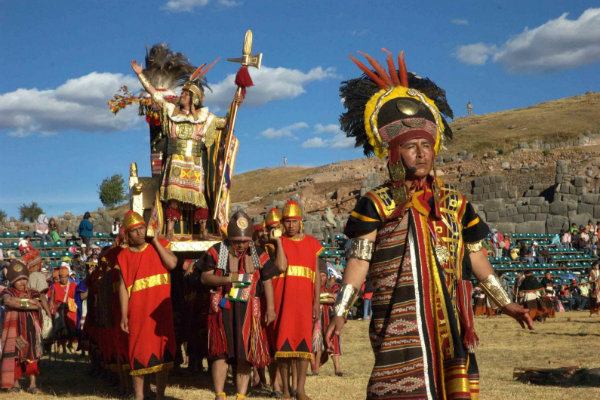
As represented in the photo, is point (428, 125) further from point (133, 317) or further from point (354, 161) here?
point (354, 161)

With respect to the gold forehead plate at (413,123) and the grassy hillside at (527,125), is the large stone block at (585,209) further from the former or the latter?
the gold forehead plate at (413,123)

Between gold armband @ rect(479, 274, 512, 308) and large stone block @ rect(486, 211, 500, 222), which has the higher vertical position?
large stone block @ rect(486, 211, 500, 222)

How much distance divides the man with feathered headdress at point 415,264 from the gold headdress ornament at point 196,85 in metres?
5.06

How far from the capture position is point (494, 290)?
16.8 feet

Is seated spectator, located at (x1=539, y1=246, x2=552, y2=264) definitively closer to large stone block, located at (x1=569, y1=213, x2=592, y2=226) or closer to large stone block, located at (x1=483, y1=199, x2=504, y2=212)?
large stone block, located at (x1=569, y1=213, x2=592, y2=226)

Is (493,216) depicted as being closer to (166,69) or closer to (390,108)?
(166,69)

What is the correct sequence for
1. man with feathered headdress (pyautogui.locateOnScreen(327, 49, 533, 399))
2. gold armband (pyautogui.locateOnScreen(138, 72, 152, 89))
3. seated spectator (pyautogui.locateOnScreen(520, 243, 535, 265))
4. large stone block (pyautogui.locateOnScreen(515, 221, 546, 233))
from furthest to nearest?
large stone block (pyautogui.locateOnScreen(515, 221, 546, 233)) < seated spectator (pyautogui.locateOnScreen(520, 243, 535, 265)) < gold armband (pyautogui.locateOnScreen(138, 72, 152, 89)) < man with feathered headdress (pyautogui.locateOnScreen(327, 49, 533, 399))

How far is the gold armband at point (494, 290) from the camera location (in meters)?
5.07

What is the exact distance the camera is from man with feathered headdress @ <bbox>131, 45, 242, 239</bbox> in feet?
32.7

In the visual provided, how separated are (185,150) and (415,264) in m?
5.80

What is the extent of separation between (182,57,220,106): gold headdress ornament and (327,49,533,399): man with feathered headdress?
506cm

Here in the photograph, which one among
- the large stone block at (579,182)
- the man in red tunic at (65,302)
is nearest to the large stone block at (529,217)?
the large stone block at (579,182)

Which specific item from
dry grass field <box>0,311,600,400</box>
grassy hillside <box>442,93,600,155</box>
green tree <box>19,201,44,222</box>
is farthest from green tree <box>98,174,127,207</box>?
dry grass field <box>0,311,600,400</box>

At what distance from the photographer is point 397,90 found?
534 cm
